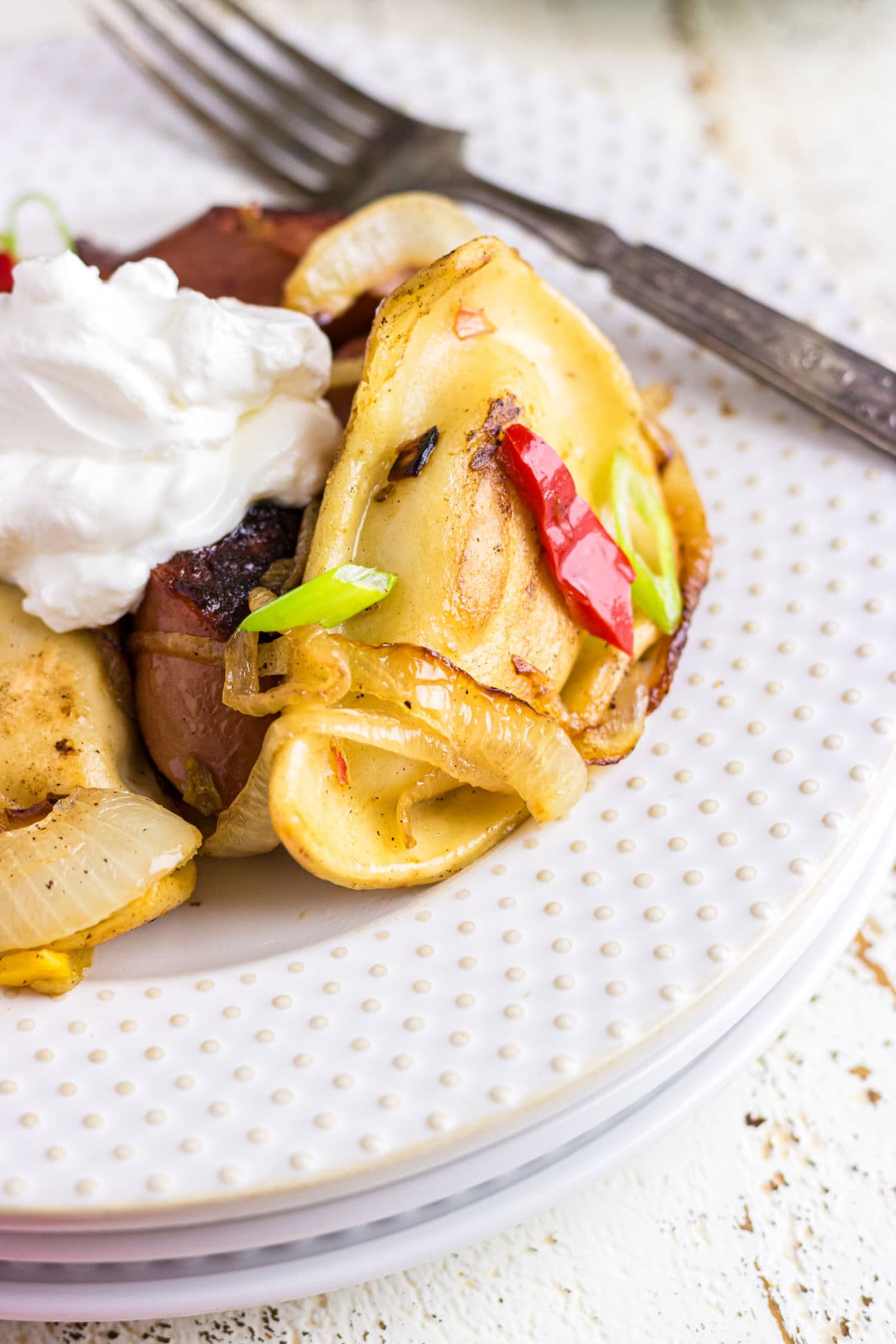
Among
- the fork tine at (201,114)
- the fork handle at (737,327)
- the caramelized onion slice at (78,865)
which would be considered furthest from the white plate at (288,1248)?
the fork tine at (201,114)

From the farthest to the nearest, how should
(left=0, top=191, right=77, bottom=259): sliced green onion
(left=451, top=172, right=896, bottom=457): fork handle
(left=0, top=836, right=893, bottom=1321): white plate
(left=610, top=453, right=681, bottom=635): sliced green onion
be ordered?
(left=0, top=191, right=77, bottom=259): sliced green onion < (left=451, top=172, right=896, bottom=457): fork handle < (left=610, top=453, right=681, bottom=635): sliced green onion < (left=0, top=836, right=893, bottom=1321): white plate

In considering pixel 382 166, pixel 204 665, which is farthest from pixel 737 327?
pixel 204 665

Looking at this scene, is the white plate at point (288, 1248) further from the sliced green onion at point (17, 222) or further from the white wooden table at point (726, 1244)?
the sliced green onion at point (17, 222)

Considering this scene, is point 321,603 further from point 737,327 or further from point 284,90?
point 284,90

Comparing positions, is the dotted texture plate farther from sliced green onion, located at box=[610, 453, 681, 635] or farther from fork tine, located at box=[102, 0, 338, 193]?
fork tine, located at box=[102, 0, 338, 193]

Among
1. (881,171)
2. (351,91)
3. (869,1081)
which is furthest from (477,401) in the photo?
→ (881,171)

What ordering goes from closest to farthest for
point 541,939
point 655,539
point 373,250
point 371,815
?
point 541,939, point 371,815, point 655,539, point 373,250

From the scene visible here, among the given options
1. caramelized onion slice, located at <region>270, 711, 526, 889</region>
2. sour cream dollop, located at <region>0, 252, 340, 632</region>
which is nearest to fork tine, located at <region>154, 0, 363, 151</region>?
sour cream dollop, located at <region>0, 252, 340, 632</region>
